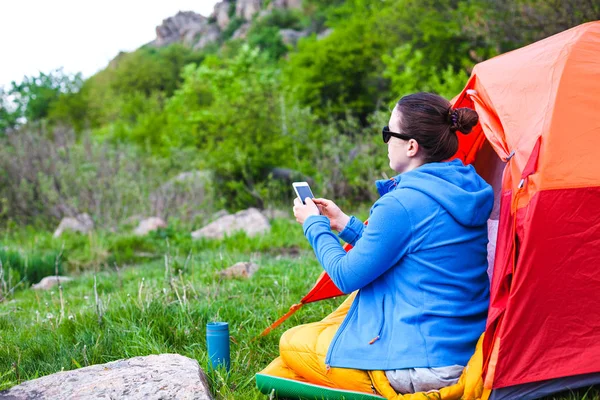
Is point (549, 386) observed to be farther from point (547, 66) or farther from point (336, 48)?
point (336, 48)

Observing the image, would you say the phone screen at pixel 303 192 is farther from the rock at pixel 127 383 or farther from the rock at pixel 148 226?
the rock at pixel 148 226

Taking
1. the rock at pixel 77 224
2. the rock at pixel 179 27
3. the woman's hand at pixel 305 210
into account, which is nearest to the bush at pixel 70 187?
the rock at pixel 77 224

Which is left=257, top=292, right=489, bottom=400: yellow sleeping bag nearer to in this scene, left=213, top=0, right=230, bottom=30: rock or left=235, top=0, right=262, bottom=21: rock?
left=235, top=0, right=262, bottom=21: rock

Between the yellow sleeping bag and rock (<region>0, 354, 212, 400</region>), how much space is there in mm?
426

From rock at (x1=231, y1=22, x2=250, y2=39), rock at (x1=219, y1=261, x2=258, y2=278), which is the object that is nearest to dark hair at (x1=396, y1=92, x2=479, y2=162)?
rock at (x1=219, y1=261, x2=258, y2=278)

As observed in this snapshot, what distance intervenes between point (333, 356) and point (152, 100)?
2904 cm

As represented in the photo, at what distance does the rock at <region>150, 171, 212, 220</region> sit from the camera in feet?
34.1

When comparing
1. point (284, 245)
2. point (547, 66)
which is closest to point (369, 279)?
point (547, 66)

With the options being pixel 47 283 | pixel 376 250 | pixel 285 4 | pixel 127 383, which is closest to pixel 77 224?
pixel 47 283

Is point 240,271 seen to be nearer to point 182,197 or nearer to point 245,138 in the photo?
point 182,197

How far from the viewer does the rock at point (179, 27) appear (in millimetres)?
69938

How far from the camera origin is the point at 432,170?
260cm

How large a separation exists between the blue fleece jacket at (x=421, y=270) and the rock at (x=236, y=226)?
18.3 feet

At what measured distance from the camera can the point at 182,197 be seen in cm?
1081
